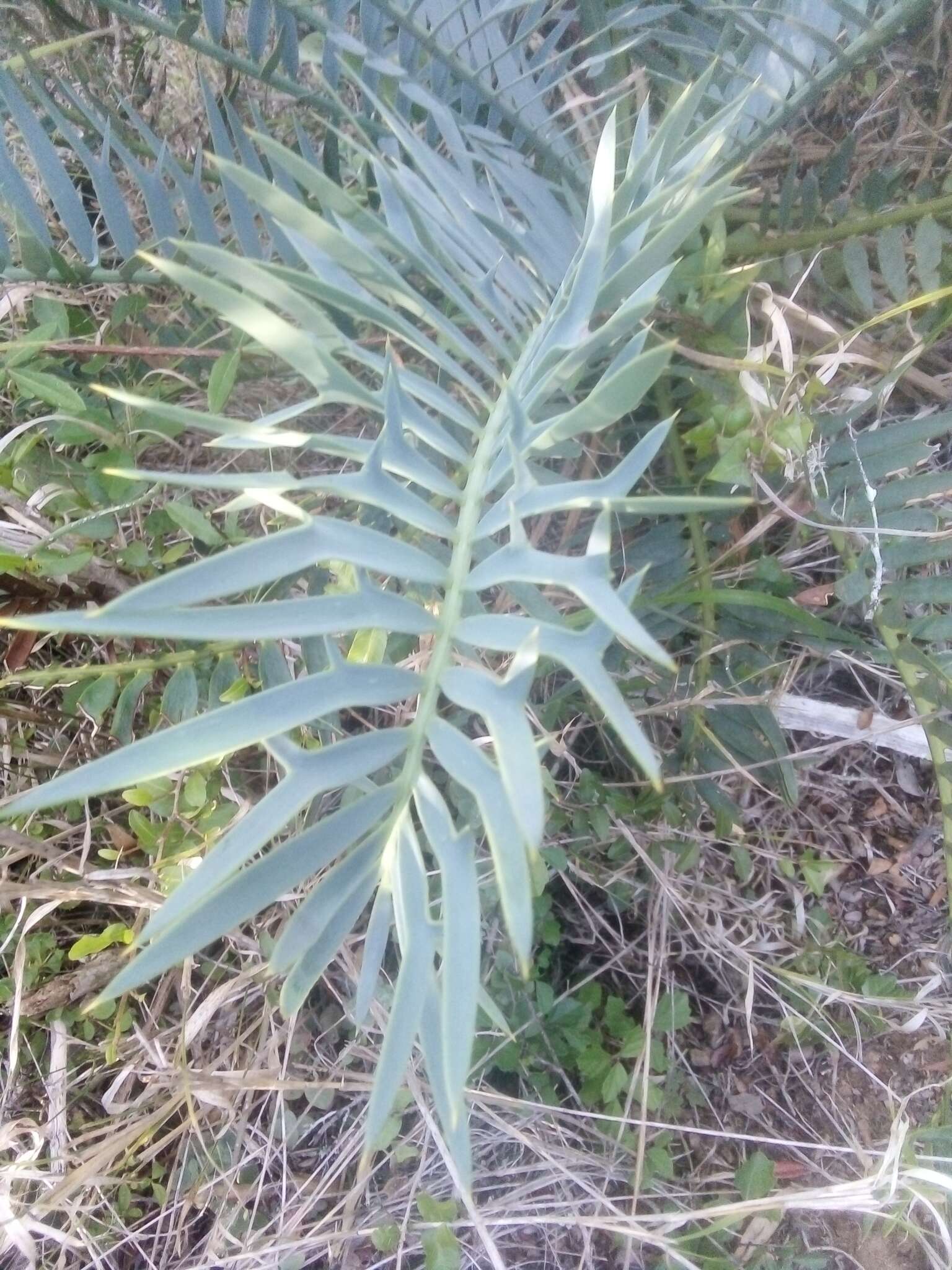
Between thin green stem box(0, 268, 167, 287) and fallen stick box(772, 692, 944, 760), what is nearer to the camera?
thin green stem box(0, 268, 167, 287)

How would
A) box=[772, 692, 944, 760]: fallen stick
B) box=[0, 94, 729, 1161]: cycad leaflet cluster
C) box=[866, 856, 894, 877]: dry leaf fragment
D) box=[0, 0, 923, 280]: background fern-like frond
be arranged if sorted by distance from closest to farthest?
box=[0, 94, 729, 1161]: cycad leaflet cluster, box=[0, 0, 923, 280]: background fern-like frond, box=[772, 692, 944, 760]: fallen stick, box=[866, 856, 894, 877]: dry leaf fragment

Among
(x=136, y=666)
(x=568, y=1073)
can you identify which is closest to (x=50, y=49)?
(x=136, y=666)

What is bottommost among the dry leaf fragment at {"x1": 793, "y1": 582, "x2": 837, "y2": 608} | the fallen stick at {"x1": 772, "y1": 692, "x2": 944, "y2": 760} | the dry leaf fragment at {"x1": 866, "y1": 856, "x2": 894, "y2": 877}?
the dry leaf fragment at {"x1": 866, "y1": 856, "x2": 894, "y2": 877}

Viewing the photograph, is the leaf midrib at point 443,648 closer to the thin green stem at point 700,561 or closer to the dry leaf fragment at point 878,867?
the thin green stem at point 700,561

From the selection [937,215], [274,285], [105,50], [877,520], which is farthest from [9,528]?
[937,215]

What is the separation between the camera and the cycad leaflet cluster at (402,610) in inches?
12.9

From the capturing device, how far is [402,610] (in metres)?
0.40

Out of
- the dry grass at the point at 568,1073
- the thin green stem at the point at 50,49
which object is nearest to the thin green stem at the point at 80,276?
the dry grass at the point at 568,1073

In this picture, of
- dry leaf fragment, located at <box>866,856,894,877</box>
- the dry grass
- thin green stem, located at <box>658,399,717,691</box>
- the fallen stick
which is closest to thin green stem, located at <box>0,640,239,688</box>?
the dry grass

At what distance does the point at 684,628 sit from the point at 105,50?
983 millimetres

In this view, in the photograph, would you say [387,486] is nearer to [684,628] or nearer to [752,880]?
[684,628]

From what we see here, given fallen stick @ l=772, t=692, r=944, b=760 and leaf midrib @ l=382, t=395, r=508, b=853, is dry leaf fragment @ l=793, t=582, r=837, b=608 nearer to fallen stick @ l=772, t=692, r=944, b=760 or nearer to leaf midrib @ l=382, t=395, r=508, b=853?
fallen stick @ l=772, t=692, r=944, b=760

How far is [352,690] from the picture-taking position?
0.37m

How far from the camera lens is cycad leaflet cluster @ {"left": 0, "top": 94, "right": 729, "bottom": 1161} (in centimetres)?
33
